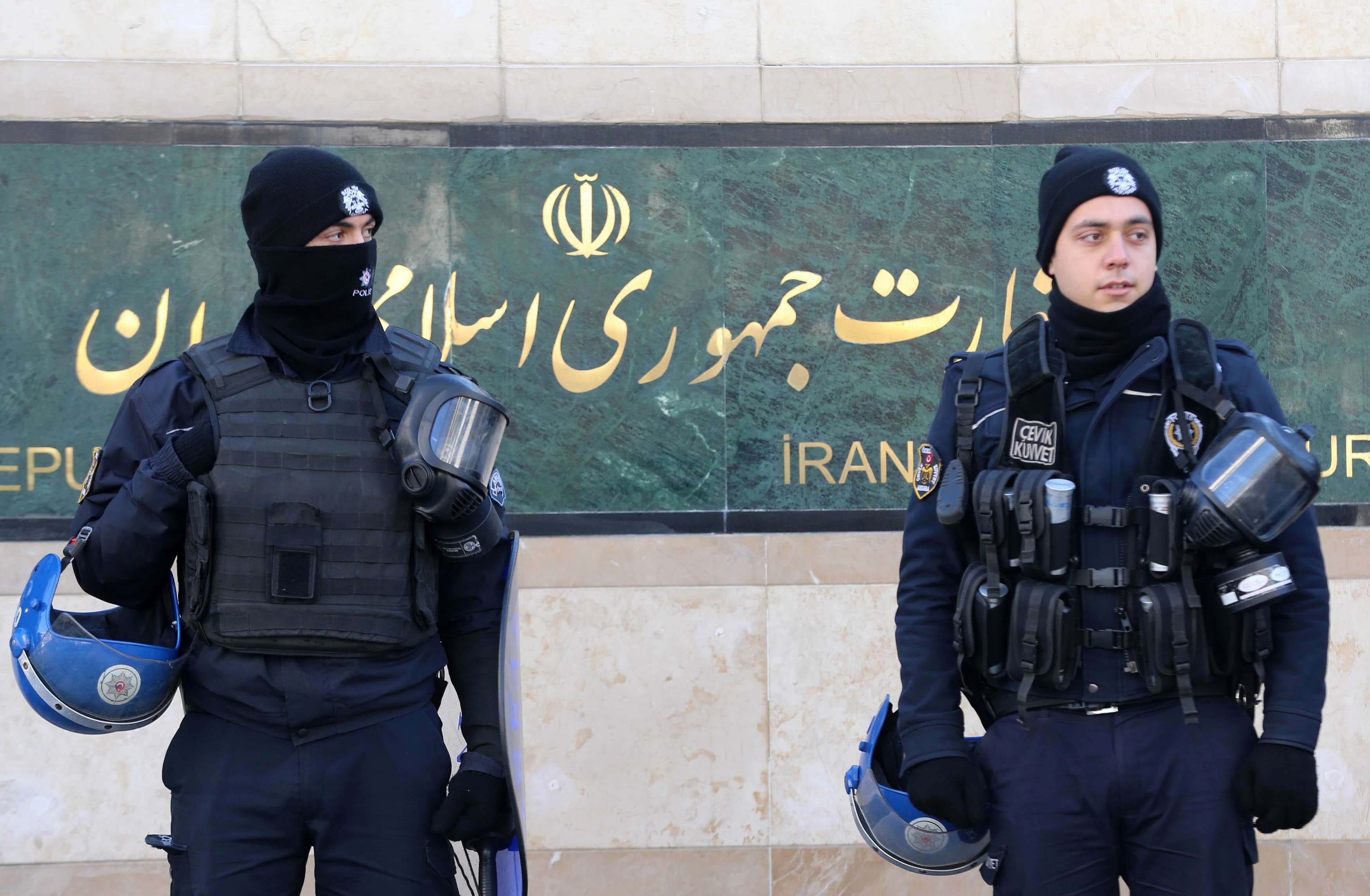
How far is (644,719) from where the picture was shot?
442 cm

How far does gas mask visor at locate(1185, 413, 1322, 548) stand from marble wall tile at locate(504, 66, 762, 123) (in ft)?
8.93

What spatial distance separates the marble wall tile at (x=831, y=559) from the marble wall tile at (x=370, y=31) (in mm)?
1877

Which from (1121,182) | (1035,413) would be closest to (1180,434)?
(1035,413)

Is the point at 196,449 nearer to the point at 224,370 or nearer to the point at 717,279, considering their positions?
the point at 224,370

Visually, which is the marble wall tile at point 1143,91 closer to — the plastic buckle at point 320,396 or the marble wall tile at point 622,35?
the marble wall tile at point 622,35

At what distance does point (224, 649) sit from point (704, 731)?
2.34 meters

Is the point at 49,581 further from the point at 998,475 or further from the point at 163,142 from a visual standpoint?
the point at 163,142

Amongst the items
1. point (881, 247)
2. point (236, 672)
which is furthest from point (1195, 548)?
point (881, 247)

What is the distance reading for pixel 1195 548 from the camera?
7.27 feet

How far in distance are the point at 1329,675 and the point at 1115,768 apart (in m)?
2.57

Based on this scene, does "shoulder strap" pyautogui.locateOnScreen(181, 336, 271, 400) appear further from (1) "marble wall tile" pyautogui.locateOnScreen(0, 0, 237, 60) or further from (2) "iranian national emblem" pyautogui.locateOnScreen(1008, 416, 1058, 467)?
(1) "marble wall tile" pyautogui.locateOnScreen(0, 0, 237, 60)

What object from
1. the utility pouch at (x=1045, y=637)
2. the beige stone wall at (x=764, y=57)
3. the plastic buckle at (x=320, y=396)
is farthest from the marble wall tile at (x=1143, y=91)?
the plastic buckle at (x=320, y=396)

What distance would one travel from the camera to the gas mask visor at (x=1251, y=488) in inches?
84.7

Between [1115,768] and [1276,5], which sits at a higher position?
[1276,5]
